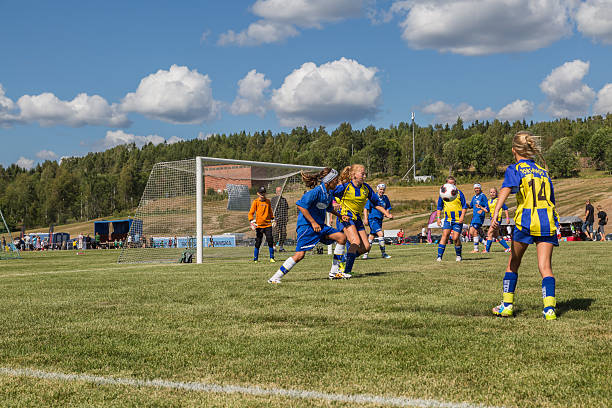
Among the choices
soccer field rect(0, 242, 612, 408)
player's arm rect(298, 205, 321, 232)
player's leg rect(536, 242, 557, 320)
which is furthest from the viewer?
player's arm rect(298, 205, 321, 232)

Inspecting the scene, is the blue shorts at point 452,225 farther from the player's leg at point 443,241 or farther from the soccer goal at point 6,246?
the soccer goal at point 6,246

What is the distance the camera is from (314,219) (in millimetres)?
9516

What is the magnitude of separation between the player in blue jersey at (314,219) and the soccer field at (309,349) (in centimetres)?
126

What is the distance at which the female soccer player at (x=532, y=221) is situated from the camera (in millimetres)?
5703

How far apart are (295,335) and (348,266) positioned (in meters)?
5.64

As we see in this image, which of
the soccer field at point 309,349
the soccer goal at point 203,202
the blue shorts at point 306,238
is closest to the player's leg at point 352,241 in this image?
the blue shorts at point 306,238

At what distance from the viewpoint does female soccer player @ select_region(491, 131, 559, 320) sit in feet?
18.7

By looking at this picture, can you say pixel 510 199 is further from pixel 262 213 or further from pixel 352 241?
pixel 352 241

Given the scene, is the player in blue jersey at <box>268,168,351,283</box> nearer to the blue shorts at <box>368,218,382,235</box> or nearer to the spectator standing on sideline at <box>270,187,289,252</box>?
the blue shorts at <box>368,218,382,235</box>

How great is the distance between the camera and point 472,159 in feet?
455

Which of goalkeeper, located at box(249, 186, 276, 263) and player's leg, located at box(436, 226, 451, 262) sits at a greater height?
goalkeeper, located at box(249, 186, 276, 263)

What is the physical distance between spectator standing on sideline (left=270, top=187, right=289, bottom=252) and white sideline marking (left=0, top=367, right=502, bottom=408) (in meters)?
18.8

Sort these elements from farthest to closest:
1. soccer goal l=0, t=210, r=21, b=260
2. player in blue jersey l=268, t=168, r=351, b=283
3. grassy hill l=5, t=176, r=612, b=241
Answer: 1. grassy hill l=5, t=176, r=612, b=241
2. soccer goal l=0, t=210, r=21, b=260
3. player in blue jersey l=268, t=168, r=351, b=283

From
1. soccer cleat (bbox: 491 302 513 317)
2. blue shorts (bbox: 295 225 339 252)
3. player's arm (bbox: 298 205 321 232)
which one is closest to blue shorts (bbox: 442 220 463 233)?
→ blue shorts (bbox: 295 225 339 252)
